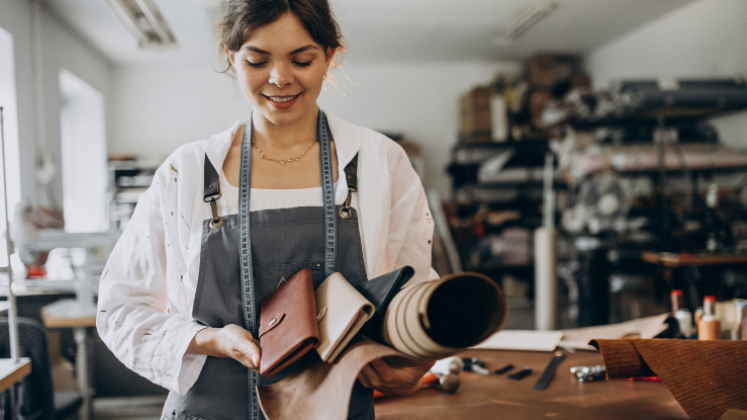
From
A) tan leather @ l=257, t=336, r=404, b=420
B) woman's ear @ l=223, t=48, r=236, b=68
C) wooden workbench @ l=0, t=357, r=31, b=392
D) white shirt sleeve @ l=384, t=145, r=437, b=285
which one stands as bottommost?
wooden workbench @ l=0, t=357, r=31, b=392

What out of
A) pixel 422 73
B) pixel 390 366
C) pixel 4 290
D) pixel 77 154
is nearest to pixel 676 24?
pixel 422 73

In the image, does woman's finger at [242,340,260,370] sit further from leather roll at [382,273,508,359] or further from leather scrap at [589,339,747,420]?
leather scrap at [589,339,747,420]

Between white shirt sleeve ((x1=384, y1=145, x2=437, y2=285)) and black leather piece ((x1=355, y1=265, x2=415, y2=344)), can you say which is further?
white shirt sleeve ((x1=384, y1=145, x2=437, y2=285))

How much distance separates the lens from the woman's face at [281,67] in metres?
0.92

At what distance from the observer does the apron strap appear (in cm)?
96

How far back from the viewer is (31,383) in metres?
1.79

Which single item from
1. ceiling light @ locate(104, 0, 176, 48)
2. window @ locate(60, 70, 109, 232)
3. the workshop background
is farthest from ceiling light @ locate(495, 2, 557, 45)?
window @ locate(60, 70, 109, 232)

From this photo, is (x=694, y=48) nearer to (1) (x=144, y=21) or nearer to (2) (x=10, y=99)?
(1) (x=144, y=21)

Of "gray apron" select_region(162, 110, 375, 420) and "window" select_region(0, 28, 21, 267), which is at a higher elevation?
"window" select_region(0, 28, 21, 267)

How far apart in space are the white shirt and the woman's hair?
0.71 feet

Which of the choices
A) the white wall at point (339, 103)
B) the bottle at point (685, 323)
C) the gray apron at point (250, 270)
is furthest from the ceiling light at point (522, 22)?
the gray apron at point (250, 270)

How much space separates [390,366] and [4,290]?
286 cm

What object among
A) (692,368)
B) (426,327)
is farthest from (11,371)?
(692,368)

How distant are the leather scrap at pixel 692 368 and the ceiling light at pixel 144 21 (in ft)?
13.6
